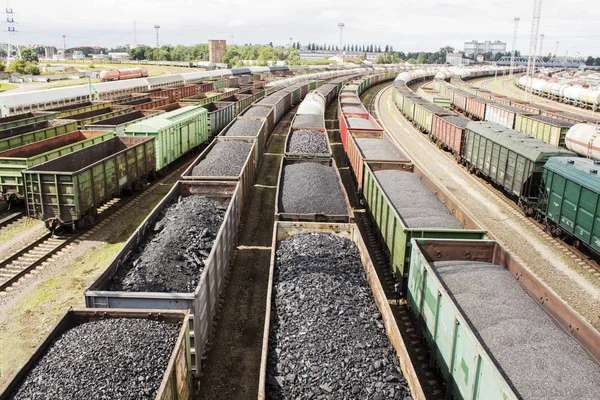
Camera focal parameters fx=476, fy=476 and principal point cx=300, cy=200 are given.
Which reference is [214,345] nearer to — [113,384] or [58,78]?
[113,384]

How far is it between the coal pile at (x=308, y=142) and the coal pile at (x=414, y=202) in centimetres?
542

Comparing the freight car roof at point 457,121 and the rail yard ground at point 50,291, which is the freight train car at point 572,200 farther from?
the rail yard ground at point 50,291

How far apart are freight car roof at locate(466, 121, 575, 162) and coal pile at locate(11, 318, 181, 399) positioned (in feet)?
54.8

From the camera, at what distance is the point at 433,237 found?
12.1 m

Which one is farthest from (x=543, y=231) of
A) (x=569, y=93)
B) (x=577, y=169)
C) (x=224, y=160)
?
(x=569, y=93)

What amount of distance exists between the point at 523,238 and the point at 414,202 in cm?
648

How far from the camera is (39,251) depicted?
16094 millimetres

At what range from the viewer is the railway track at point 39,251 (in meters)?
14.4

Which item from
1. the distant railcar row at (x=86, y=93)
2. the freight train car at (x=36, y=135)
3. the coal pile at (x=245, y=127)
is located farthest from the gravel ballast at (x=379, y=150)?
the distant railcar row at (x=86, y=93)

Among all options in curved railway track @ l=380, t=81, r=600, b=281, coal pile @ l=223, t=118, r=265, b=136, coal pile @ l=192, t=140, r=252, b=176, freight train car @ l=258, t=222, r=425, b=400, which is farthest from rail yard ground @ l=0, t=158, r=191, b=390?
curved railway track @ l=380, t=81, r=600, b=281

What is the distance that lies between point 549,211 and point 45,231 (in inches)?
747

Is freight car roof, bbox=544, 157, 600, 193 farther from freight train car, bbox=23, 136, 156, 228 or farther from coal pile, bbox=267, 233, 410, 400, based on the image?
freight train car, bbox=23, 136, 156, 228

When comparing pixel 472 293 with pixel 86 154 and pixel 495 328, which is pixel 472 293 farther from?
pixel 86 154

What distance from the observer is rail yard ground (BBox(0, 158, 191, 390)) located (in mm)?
11266
